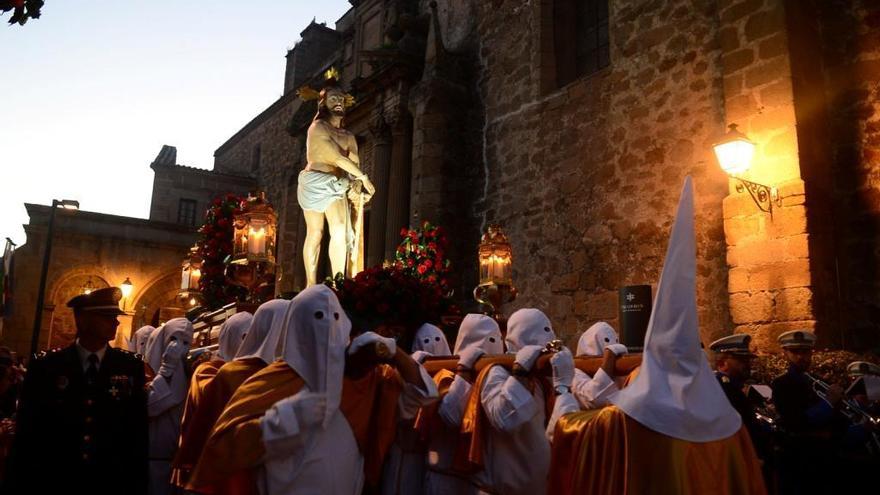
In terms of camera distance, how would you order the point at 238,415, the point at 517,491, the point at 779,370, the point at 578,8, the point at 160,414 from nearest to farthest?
the point at 238,415
the point at 517,491
the point at 160,414
the point at 779,370
the point at 578,8

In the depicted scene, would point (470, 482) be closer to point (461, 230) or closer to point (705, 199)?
point (705, 199)

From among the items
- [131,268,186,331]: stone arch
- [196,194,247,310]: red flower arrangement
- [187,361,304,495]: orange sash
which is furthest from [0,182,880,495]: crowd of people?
[131,268,186,331]: stone arch

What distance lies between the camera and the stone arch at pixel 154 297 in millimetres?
21391

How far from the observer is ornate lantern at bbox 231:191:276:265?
7.15 m

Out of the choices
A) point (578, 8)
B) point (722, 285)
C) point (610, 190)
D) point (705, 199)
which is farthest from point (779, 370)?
point (578, 8)

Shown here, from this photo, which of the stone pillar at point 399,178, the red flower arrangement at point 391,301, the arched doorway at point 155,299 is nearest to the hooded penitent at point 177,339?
the red flower arrangement at point 391,301

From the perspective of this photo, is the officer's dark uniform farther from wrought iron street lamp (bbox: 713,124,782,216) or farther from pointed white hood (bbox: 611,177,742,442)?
wrought iron street lamp (bbox: 713,124,782,216)

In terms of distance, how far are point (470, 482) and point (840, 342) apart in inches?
196

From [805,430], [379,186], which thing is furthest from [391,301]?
[379,186]

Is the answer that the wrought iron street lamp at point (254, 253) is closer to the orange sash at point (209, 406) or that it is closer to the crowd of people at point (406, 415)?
the crowd of people at point (406, 415)

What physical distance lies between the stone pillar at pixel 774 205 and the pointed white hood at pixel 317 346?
218 inches

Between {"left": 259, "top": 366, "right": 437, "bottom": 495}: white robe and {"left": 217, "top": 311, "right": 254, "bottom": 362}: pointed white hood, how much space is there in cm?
185

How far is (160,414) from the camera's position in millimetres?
4852

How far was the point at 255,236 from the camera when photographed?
7184mm
